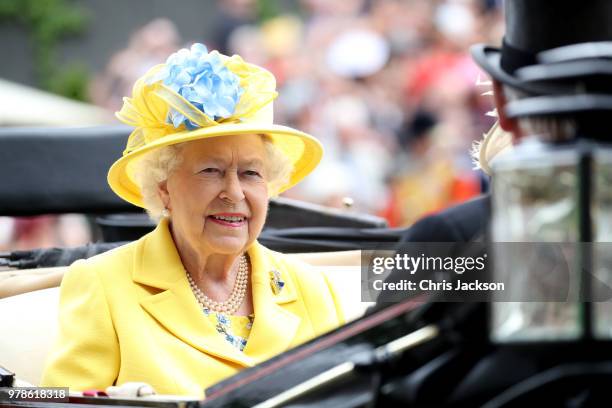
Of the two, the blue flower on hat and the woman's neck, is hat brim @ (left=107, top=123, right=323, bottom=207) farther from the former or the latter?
the woman's neck

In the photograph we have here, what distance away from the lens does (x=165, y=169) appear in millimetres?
2908

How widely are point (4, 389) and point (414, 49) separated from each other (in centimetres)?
504

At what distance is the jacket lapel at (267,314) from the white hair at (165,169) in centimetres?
18

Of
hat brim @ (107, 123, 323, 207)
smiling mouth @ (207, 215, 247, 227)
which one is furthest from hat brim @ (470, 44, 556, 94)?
smiling mouth @ (207, 215, 247, 227)

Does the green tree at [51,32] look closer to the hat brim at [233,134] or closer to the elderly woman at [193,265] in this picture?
the hat brim at [233,134]

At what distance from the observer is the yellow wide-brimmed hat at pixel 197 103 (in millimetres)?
2750

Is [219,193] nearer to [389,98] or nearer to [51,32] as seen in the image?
[389,98]

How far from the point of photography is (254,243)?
3051 mm

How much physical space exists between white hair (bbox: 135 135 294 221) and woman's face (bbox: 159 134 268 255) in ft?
0.09

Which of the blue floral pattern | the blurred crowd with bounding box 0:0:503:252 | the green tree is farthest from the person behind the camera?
the green tree

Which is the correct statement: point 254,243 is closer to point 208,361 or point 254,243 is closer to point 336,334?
point 208,361

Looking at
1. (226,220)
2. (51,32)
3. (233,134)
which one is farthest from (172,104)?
(51,32)

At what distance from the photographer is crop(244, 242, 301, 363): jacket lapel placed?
2803 millimetres

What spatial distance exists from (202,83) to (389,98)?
14.5 ft
